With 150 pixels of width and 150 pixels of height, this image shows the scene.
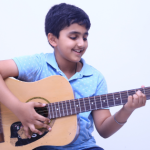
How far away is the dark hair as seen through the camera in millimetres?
1200

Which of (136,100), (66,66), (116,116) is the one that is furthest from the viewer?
(66,66)

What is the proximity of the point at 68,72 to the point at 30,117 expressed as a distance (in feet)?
1.12

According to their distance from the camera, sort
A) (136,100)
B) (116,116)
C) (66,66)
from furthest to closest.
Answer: (66,66) → (116,116) → (136,100)

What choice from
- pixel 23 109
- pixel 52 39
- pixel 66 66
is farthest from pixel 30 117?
pixel 52 39

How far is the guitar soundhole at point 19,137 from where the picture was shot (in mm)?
Result: 1090

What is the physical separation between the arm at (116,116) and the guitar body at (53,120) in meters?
0.20

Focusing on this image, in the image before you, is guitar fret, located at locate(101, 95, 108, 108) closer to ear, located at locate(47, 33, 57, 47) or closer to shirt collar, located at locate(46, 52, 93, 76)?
shirt collar, located at locate(46, 52, 93, 76)

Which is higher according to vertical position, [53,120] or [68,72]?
[68,72]

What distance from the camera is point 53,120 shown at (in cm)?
109

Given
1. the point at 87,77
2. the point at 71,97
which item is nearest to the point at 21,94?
the point at 71,97

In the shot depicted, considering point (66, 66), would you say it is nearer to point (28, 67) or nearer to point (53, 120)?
point (28, 67)

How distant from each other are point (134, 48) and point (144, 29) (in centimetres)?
17

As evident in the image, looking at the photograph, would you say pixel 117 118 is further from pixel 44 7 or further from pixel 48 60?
pixel 44 7

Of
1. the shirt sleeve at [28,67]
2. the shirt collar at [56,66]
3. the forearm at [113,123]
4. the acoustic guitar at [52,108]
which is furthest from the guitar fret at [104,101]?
the shirt sleeve at [28,67]
